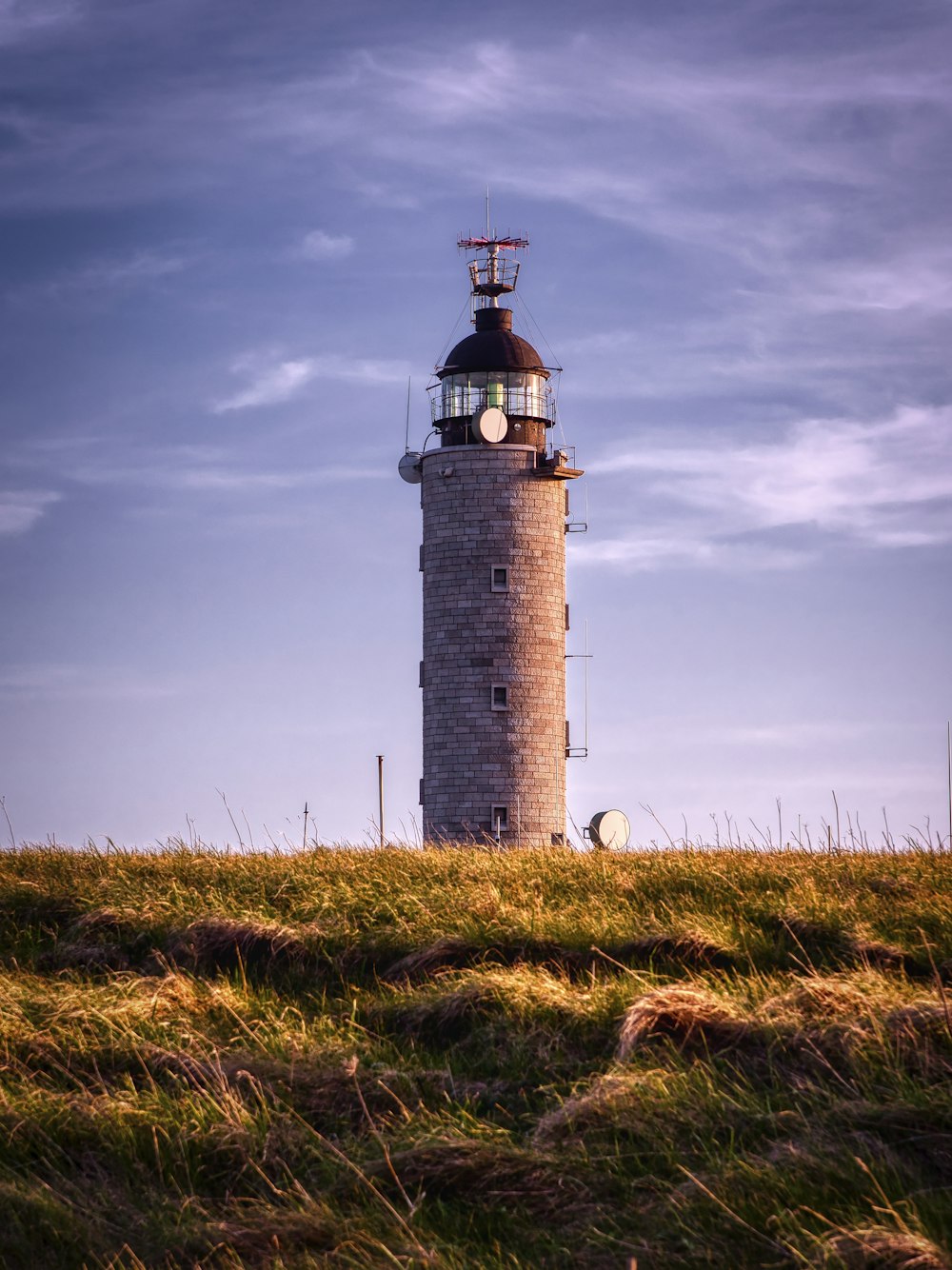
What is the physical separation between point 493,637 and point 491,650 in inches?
14.3

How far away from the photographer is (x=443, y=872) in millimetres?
13852

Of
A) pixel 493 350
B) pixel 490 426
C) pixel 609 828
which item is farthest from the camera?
pixel 493 350

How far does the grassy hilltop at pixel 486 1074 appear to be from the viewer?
702 centimetres

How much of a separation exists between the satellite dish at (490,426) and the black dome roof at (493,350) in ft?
7.64

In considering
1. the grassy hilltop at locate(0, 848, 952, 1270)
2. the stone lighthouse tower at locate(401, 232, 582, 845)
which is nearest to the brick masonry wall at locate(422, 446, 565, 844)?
the stone lighthouse tower at locate(401, 232, 582, 845)

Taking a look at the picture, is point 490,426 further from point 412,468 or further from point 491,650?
point 491,650

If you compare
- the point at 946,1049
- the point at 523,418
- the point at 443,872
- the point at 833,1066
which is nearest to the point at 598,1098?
the point at 833,1066

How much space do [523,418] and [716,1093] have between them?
112ft

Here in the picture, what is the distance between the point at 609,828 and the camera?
118 feet

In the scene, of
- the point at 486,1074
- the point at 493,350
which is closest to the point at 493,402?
the point at 493,350

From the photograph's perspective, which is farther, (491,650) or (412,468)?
(412,468)

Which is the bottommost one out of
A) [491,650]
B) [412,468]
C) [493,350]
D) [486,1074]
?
[486,1074]

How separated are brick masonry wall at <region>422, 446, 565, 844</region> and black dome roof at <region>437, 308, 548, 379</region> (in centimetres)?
357

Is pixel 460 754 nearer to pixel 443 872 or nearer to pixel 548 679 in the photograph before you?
pixel 548 679
